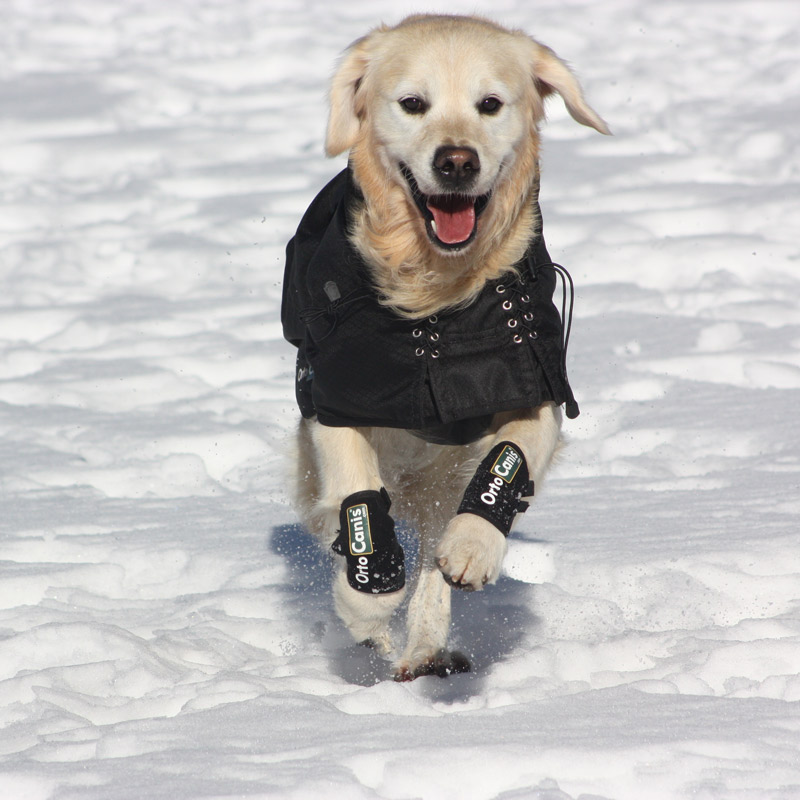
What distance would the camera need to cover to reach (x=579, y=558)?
3408 mm

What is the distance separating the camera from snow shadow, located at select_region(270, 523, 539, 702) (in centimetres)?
278

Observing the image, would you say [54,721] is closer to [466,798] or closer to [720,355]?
[466,798]

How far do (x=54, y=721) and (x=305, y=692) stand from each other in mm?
552

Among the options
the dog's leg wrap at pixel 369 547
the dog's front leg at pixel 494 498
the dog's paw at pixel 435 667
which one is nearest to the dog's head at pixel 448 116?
the dog's front leg at pixel 494 498

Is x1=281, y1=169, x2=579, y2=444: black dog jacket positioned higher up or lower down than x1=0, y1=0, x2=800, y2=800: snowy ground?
higher up

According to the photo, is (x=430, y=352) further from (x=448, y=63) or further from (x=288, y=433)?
(x=288, y=433)

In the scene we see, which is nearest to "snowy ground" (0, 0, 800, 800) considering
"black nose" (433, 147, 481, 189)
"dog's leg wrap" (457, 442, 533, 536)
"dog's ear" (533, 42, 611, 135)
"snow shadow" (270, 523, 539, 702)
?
"snow shadow" (270, 523, 539, 702)

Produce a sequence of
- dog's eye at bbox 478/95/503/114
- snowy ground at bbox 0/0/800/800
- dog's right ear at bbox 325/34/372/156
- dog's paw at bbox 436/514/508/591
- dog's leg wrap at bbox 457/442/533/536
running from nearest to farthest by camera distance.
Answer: snowy ground at bbox 0/0/800/800 → dog's paw at bbox 436/514/508/591 → dog's leg wrap at bbox 457/442/533/536 → dog's eye at bbox 478/95/503/114 → dog's right ear at bbox 325/34/372/156

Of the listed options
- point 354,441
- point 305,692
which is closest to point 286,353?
point 354,441

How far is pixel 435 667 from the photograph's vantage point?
2.82 meters

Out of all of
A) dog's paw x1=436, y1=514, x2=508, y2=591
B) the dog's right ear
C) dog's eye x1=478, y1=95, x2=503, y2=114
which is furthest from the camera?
the dog's right ear

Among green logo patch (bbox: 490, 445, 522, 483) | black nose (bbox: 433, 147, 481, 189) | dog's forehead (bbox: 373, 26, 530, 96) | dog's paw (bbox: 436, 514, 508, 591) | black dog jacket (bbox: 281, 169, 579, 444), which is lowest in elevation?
dog's paw (bbox: 436, 514, 508, 591)

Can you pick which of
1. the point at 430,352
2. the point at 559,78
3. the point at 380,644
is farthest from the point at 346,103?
the point at 380,644

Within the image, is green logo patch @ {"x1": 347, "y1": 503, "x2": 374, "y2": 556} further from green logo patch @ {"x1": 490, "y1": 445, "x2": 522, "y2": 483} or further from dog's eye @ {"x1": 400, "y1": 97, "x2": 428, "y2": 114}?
dog's eye @ {"x1": 400, "y1": 97, "x2": 428, "y2": 114}
